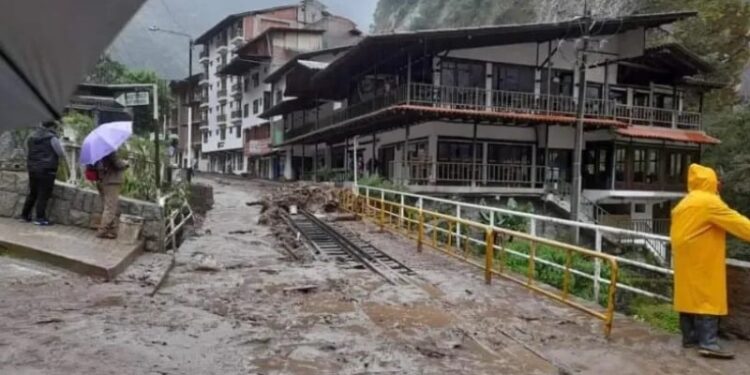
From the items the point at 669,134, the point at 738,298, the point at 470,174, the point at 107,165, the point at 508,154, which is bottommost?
the point at 738,298

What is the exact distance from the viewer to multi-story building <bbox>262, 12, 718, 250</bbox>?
22.1 meters

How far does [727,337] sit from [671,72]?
2667 centimetres

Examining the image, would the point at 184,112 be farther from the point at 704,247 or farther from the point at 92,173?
the point at 704,247

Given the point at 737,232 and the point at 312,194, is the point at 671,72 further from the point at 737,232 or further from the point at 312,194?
the point at 737,232

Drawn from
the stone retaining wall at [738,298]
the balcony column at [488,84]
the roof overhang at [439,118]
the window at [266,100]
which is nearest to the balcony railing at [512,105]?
the balcony column at [488,84]

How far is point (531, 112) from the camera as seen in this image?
75.9 ft

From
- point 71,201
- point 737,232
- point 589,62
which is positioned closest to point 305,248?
point 71,201

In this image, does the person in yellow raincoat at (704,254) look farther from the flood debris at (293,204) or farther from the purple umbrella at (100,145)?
the flood debris at (293,204)

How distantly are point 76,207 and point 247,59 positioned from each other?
4216cm

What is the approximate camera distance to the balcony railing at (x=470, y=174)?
888 inches

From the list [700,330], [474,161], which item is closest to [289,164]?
[474,161]

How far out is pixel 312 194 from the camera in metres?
19.4

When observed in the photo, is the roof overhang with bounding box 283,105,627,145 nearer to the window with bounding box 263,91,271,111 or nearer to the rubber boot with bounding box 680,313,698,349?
the rubber boot with bounding box 680,313,698,349

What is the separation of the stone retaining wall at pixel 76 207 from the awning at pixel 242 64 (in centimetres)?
4055
